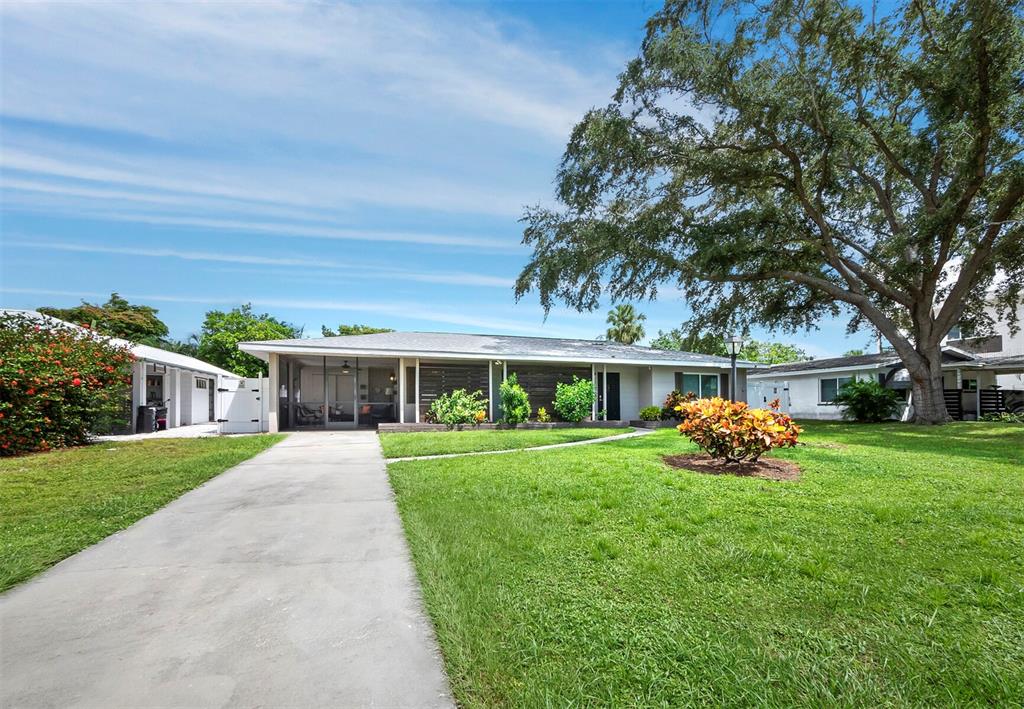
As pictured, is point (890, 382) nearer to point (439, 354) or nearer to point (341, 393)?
point (439, 354)

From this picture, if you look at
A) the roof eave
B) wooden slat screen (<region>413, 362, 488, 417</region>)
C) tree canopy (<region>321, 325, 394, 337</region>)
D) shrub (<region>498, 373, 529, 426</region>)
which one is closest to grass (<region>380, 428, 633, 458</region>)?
shrub (<region>498, 373, 529, 426</region>)

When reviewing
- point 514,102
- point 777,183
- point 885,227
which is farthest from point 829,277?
point 514,102

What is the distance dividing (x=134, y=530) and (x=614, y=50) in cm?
1636

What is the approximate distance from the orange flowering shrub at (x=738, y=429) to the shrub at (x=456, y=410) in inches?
350

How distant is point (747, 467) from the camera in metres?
6.70

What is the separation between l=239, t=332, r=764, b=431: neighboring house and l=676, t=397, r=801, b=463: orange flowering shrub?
9365 mm

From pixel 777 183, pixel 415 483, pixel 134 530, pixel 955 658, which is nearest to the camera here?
pixel 955 658

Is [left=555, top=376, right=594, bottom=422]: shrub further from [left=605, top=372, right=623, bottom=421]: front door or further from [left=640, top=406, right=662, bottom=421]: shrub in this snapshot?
[left=640, top=406, right=662, bottom=421]: shrub

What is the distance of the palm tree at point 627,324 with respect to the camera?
109ft

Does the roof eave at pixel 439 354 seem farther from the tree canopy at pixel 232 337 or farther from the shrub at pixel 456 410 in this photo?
the tree canopy at pixel 232 337

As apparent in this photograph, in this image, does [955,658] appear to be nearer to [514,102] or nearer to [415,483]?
[415,483]

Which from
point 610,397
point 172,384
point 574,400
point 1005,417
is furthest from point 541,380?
point 1005,417

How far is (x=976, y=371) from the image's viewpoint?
68.0 feet

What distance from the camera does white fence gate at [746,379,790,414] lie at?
25.5 m
